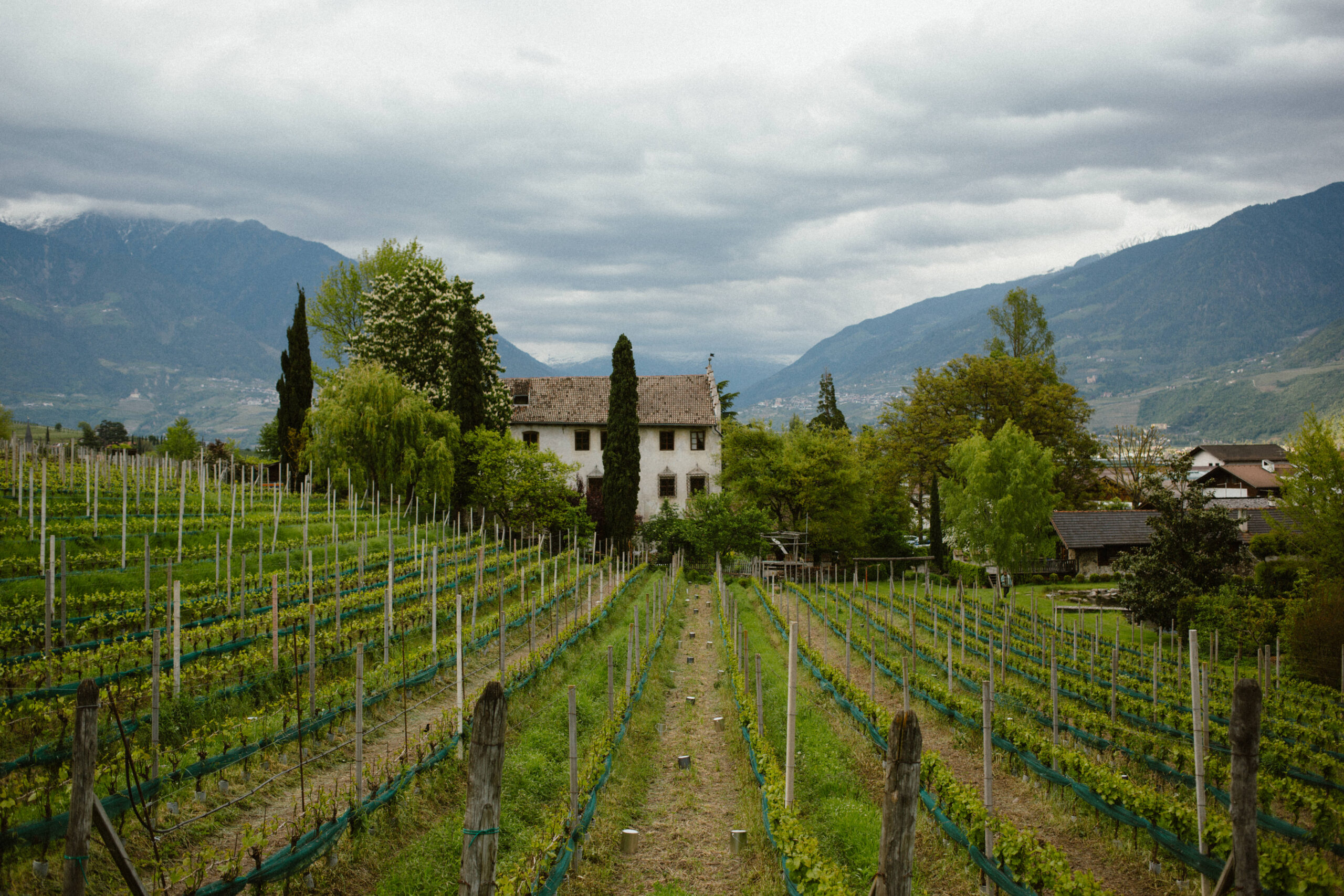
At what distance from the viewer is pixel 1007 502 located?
3522 centimetres

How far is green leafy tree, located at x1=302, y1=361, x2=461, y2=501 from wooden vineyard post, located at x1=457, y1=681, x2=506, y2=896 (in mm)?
30474

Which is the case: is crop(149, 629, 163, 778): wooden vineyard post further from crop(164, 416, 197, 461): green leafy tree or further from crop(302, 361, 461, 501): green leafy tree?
crop(164, 416, 197, 461): green leafy tree

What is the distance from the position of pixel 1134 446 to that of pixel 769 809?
66.8m

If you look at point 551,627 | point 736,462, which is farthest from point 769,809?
point 736,462

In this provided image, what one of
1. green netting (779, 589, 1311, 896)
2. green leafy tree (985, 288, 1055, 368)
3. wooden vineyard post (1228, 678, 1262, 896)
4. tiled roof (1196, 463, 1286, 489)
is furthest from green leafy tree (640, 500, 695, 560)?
tiled roof (1196, 463, 1286, 489)

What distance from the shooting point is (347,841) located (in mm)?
7801

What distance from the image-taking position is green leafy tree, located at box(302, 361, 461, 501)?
34.4 meters

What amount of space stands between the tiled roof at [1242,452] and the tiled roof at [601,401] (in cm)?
6392

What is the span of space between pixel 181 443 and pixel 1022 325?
2599 inches

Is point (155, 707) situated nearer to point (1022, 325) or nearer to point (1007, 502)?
point (1007, 502)

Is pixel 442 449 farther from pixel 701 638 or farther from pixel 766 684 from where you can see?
pixel 766 684

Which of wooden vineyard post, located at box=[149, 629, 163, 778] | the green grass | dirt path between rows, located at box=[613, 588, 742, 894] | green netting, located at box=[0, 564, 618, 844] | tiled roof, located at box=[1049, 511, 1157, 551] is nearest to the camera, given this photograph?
green netting, located at box=[0, 564, 618, 844]

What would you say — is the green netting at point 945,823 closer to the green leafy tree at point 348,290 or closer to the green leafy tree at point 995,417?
the green leafy tree at point 995,417

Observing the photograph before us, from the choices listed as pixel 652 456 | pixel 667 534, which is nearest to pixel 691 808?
pixel 667 534
